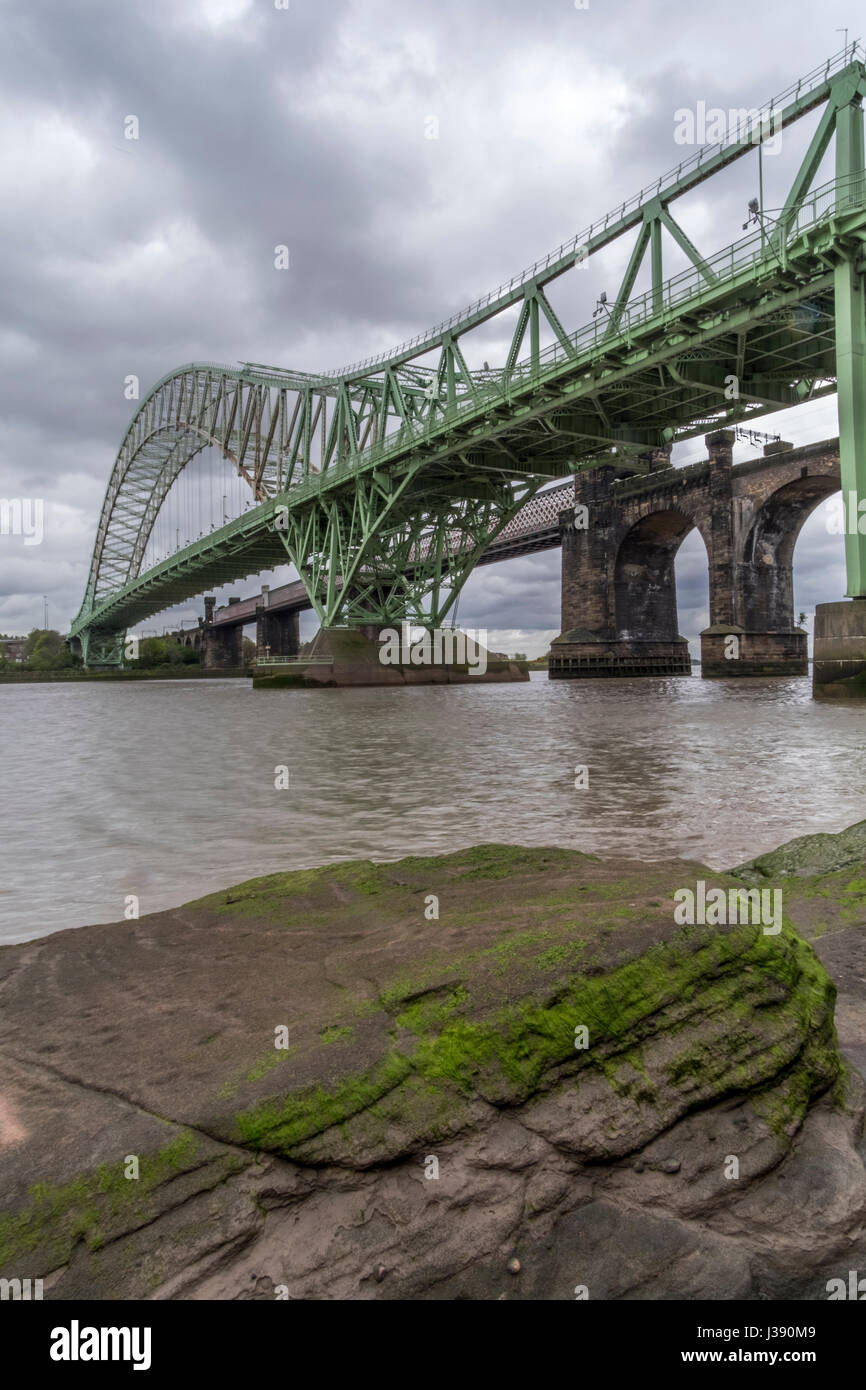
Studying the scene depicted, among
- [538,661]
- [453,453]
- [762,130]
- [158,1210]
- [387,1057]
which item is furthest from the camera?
[538,661]

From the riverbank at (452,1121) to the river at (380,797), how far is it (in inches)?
86.9

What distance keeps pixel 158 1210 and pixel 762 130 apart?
2722cm

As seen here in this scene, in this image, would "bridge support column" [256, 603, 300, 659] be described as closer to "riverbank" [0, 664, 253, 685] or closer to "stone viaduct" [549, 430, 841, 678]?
"riverbank" [0, 664, 253, 685]

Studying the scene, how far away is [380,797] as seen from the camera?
7512mm

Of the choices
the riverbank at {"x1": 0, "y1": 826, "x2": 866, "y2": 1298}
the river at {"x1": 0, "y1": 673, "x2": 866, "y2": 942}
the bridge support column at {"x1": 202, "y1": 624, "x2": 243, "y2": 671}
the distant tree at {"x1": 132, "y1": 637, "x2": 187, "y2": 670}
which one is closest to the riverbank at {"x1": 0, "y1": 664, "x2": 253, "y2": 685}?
the distant tree at {"x1": 132, "y1": 637, "x2": 187, "y2": 670}

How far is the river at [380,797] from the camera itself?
16.5 ft

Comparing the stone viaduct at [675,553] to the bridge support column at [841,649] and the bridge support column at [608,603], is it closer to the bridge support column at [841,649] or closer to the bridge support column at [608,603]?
the bridge support column at [608,603]

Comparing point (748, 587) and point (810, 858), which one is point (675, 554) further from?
point (810, 858)

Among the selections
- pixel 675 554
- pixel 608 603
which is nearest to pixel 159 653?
pixel 608 603

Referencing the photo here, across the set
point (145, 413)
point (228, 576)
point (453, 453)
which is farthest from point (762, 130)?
point (145, 413)

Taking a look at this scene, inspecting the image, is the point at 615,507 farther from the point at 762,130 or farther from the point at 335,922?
the point at 335,922

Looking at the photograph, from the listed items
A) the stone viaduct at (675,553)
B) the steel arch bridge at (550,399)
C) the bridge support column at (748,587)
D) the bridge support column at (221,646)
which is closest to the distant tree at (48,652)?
the bridge support column at (221,646)

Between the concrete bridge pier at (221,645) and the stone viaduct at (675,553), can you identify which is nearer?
the stone viaduct at (675,553)

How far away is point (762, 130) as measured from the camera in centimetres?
2100
